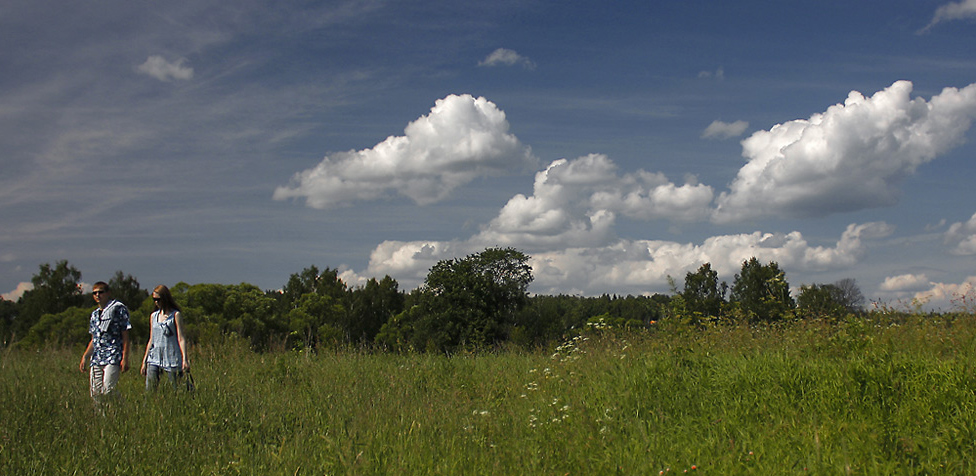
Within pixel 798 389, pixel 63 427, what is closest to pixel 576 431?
pixel 798 389

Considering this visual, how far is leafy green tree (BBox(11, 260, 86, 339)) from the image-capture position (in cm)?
3953

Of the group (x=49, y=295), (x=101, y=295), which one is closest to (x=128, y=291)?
(x=49, y=295)

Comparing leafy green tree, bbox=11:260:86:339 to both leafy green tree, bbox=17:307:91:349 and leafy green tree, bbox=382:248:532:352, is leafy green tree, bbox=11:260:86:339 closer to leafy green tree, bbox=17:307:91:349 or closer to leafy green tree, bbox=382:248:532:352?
leafy green tree, bbox=17:307:91:349

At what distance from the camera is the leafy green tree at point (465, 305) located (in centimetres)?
3822

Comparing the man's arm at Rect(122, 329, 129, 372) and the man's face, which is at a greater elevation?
the man's face

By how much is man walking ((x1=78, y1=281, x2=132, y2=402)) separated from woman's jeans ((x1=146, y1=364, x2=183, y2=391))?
477mm

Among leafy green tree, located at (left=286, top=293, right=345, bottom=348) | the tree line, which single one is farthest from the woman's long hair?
leafy green tree, located at (left=286, top=293, right=345, bottom=348)

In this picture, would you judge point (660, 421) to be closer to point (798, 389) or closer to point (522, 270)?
point (798, 389)

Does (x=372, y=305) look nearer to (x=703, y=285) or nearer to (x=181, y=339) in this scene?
(x=703, y=285)

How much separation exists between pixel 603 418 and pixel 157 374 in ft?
19.8

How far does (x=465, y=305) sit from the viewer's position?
39031 millimetres

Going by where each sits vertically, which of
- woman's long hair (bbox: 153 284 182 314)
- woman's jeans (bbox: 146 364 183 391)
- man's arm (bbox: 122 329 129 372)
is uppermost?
woman's long hair (bbox: 153 284 182 314)

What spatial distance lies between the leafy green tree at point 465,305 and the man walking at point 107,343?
28913 millimetres

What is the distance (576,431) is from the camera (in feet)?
17.7
